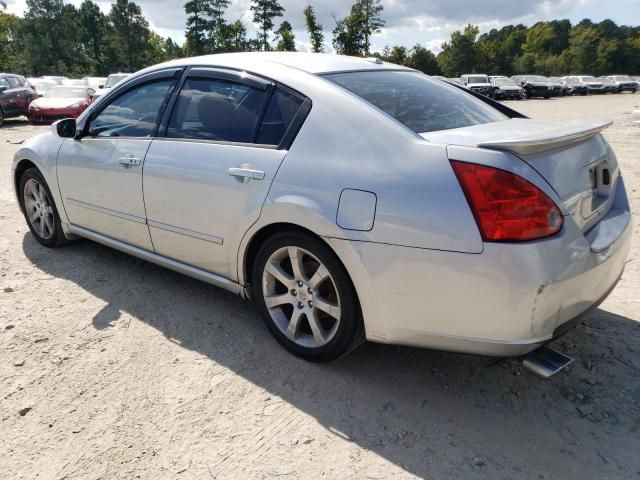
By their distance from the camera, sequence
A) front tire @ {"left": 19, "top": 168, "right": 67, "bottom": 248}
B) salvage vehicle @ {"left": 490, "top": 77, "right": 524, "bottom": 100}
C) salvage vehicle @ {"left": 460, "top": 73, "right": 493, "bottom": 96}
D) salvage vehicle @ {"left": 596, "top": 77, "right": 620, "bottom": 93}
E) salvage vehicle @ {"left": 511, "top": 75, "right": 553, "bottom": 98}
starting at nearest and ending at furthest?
front tire @ {"left": 19, "top": 168, "right": 67, "bottom": 248} → salvage vehicle @ {"left": 460, "top": 73, "right": 493, "bottom": 96} → salvage vehicle @ {"left": 490, "top": 77, "right": 524, "bottom": 100} → salvage vehicle @ {"left": 511, "top": 75, "right": 553, "bottom": 98} → salvage vehicle @ {"left": 596, "top": 77, "right": 620, "bottom": 93}

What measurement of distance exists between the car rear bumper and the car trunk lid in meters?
0.14

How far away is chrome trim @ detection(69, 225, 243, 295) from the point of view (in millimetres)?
3205

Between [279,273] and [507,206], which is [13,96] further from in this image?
[507,206]

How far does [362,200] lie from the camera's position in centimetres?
240

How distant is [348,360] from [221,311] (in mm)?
1062

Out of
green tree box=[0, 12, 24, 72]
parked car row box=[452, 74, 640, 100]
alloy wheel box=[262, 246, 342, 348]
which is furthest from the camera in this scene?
green tree box=[0, 12, 24, 72]

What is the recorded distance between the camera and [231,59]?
3312 mm

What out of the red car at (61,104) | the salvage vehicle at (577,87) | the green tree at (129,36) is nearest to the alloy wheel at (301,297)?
the red car at (61,104)

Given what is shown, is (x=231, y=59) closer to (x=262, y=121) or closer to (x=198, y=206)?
(x=262, y=121)

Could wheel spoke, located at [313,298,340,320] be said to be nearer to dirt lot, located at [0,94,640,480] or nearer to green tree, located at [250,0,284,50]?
dirt lot, located at [0,94,640,480]

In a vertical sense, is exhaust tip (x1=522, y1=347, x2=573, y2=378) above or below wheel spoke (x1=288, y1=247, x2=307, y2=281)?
below

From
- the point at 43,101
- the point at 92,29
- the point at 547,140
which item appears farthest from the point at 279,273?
the point at 92,29

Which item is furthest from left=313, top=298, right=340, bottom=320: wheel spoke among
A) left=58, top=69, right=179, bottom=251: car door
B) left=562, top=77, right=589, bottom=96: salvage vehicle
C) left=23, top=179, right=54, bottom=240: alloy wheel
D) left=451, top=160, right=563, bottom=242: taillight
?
left=562, top=77, right=589, bottom=96: salvage vehicle

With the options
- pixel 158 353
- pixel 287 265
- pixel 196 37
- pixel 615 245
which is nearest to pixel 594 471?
pixel 615 245
